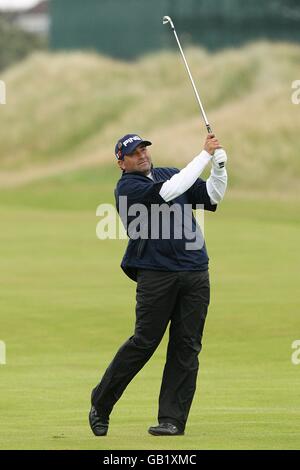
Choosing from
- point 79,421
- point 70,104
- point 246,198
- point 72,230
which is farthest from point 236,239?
point 70,104

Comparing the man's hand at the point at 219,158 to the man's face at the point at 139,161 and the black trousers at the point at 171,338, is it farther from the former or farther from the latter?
the black trousers at the point at 171,338

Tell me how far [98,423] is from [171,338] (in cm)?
78

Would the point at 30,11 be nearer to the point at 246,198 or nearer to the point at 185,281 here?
the point at 246,198

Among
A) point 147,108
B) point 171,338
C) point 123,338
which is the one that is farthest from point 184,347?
point 147,108

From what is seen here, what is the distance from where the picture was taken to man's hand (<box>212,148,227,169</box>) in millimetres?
9570

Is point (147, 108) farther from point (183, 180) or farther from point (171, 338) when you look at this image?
point (183, 180)

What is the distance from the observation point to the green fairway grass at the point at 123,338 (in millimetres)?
9969

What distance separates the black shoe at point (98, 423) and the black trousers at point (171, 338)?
0.06 meters

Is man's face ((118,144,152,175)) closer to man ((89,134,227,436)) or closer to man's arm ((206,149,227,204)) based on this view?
man ((89,134,227,436))

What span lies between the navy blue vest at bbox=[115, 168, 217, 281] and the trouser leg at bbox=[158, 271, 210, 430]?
4.6 inches

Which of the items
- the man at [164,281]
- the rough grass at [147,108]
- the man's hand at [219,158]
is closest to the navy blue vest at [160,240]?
the man at [164,281]

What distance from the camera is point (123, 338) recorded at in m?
18.5

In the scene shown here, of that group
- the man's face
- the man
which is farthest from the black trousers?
the man's face

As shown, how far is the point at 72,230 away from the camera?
1458 inches
